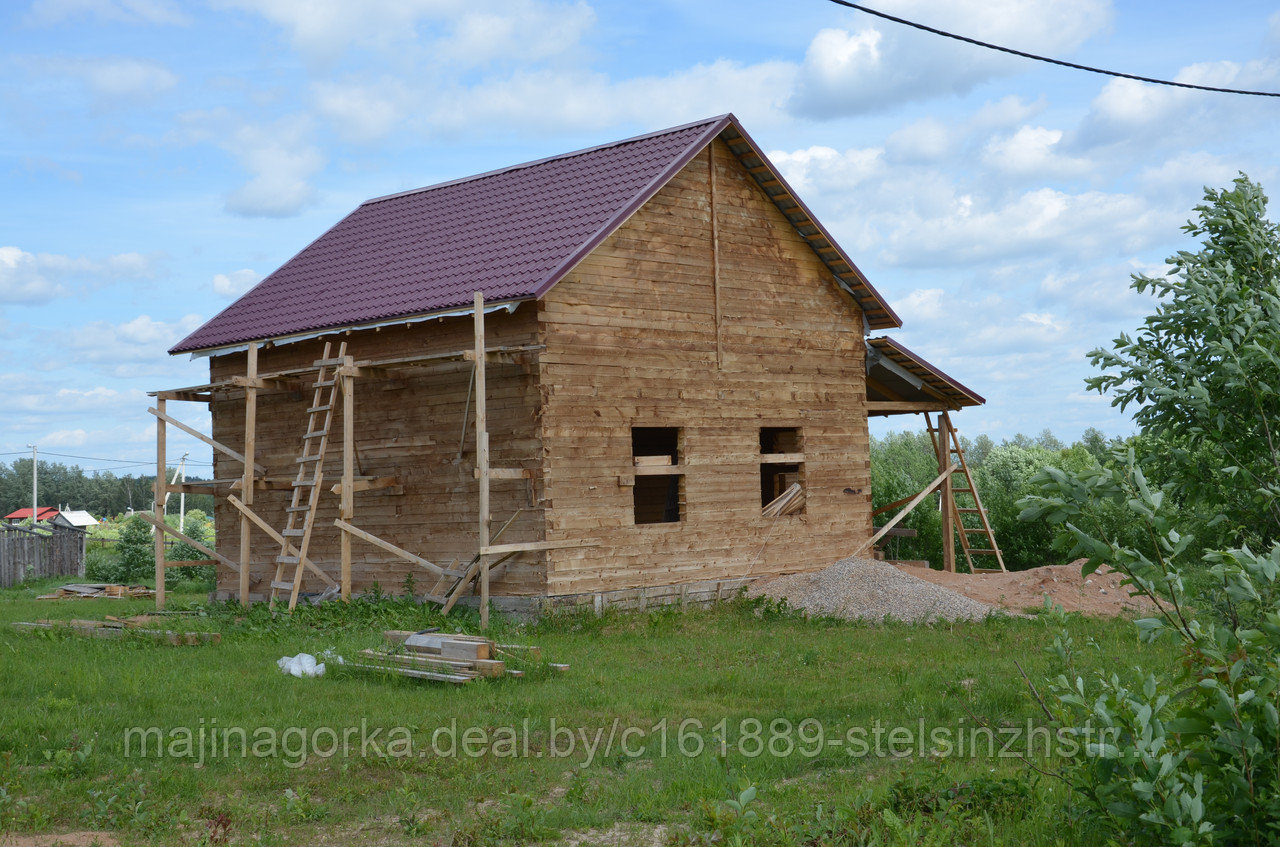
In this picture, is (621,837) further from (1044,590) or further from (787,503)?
(1044,590)

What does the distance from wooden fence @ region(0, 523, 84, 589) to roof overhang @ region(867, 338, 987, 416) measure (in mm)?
22866

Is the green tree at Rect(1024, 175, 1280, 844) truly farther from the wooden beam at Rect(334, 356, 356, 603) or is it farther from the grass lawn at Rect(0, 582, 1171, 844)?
the wooden beam at Rect(334, 356, 356, 603)

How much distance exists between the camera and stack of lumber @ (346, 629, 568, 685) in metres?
11.5

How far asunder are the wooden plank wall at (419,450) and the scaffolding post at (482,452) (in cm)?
86

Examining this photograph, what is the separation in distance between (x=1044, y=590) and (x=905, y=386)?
5602mm

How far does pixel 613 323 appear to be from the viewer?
17.0 m

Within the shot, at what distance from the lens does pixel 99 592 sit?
85.7 ft

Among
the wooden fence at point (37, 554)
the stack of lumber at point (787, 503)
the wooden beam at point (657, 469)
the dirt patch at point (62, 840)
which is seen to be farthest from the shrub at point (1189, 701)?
the wooden fence at point (37, 554)

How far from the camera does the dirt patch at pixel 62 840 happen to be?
6891 mm

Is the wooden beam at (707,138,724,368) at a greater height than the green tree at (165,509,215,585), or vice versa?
the wooden beam at (707,138,724,368)

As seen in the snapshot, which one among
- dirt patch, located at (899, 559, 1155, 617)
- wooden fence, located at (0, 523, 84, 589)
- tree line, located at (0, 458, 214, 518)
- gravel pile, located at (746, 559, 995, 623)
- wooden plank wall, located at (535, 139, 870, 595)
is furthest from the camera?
tree line, located at (0, 458, 214, 518)

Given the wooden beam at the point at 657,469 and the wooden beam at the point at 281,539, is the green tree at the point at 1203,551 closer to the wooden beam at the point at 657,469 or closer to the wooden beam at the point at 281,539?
the wooden beam at the point at 657,469

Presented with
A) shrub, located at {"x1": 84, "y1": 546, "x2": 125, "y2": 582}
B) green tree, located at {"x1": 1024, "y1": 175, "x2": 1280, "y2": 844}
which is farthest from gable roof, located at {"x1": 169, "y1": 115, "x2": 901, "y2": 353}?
shrub, located at {"x1": 84, "y1": 546, "x2": 125, "y2": 582}

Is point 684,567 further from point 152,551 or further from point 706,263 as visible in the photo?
point 152,551
